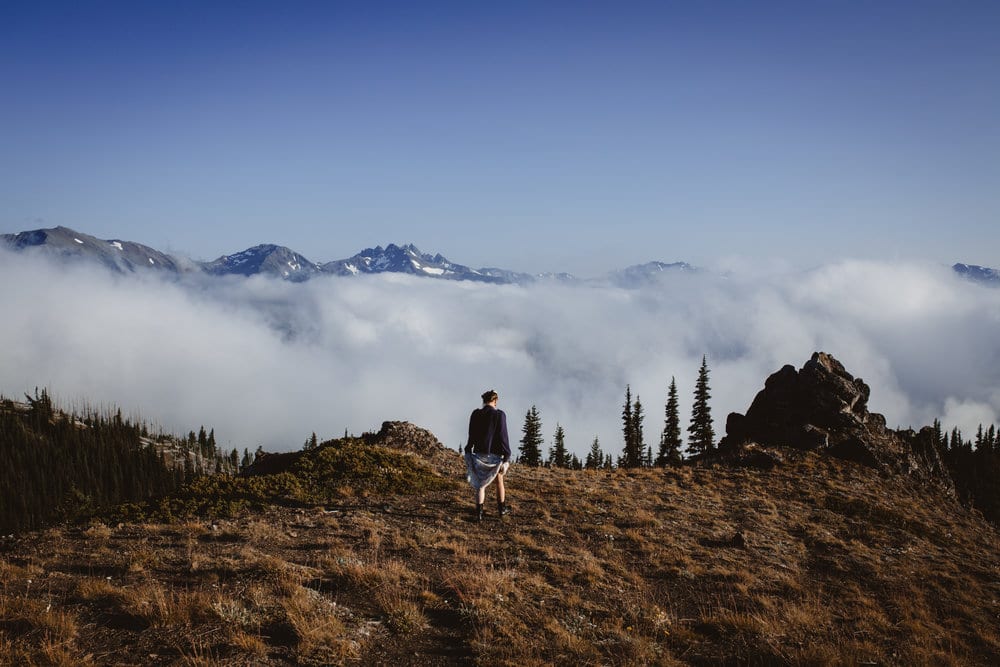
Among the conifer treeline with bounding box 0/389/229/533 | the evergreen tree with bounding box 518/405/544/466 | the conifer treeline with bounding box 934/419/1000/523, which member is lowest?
the conifer treeline with bounding box 0/389/229/533

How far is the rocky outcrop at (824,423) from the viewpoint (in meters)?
29.3

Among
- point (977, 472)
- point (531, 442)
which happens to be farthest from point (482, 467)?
point (977, 472)

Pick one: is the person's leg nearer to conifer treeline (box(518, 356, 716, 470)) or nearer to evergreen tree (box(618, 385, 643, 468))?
conifer treeline (box(518, 356, 716, 470))

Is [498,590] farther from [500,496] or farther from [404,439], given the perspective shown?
[404,439]

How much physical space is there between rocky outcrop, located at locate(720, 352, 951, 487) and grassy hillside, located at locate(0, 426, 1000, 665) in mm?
12185

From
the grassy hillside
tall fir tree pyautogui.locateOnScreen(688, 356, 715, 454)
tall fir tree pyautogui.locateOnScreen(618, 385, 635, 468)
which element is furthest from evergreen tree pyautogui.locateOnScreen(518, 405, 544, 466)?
the grassy hillside

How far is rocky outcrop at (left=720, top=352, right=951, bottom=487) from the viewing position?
29281 mm

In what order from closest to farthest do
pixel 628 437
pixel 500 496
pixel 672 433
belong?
1. pixel 500 496
2. pixel 672 433
3. pixel 628 437

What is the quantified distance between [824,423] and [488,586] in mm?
31228

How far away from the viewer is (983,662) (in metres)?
8.33

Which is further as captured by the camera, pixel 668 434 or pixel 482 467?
pixel 668 434

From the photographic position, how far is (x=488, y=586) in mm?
9242

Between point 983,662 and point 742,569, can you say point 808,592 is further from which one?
point 983,662

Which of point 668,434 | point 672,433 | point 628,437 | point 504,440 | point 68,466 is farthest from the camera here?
point 68,466
